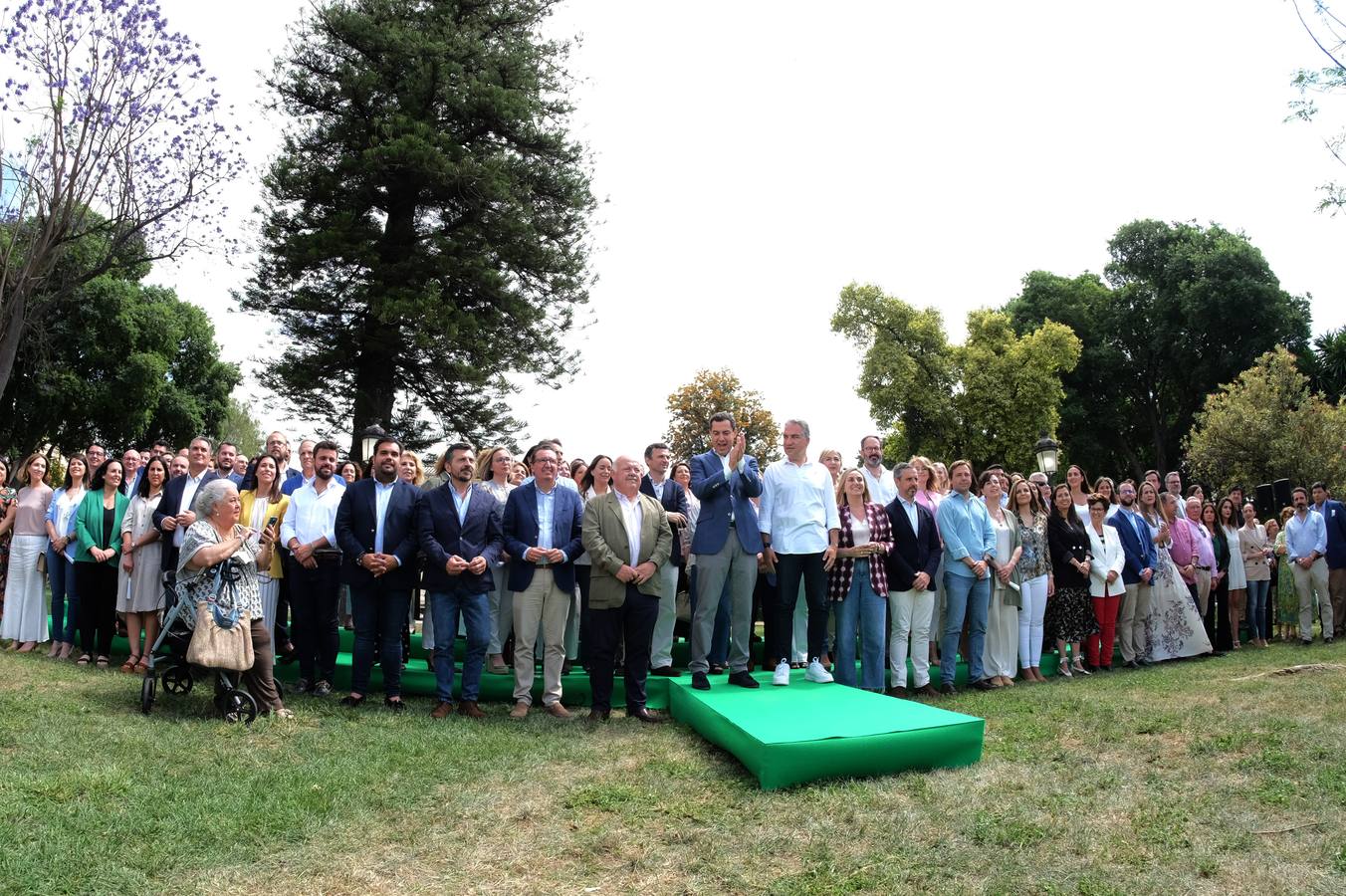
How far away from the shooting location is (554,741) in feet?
20.9

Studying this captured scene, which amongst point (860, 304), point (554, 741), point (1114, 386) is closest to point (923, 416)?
point (860, 304)

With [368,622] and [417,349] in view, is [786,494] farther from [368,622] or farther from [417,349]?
[417,349]

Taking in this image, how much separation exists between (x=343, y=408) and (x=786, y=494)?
58.4 feet

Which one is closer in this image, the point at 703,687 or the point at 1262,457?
the point at 703,687

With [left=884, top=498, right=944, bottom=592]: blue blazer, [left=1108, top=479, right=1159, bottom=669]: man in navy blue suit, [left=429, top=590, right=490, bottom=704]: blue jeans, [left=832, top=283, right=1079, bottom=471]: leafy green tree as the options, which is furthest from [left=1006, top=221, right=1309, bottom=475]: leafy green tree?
[left=429, top=590, right=490, bottom=704]: blue jeans

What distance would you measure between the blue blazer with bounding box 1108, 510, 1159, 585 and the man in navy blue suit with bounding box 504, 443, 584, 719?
6550 mm

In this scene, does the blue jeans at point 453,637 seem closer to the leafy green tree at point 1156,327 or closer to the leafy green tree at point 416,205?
the leafy green tree at point 416,205

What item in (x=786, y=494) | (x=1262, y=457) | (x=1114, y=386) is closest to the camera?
(x=786, y=494)

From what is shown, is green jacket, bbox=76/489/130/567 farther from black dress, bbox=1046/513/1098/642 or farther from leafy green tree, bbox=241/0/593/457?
leafy green tree, bbox=241/0/593/457

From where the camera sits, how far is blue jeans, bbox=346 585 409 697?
738 cm

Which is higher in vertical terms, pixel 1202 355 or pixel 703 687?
pixel 1202 355

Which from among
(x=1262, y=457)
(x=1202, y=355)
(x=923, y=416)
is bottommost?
(x=1262, y=457)

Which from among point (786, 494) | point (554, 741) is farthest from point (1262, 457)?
point (554, 741)

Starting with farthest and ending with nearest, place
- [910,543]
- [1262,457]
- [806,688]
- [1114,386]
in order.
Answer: [1114,386] < [1262,457] < [910,543] < [806,688]
